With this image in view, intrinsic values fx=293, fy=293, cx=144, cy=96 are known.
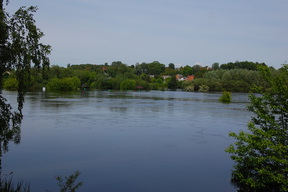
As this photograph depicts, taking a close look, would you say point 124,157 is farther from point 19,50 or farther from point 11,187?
point 19,50

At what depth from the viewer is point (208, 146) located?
50.7 ft

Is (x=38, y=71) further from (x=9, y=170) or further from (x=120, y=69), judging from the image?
(x=120, y=69)

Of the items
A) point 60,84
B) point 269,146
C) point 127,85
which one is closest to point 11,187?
point 269,146

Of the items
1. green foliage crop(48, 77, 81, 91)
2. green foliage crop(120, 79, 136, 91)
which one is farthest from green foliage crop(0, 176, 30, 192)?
green foliage crop(120, 79, 136, 91)

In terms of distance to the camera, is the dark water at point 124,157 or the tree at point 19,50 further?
the dark water at point 124,157

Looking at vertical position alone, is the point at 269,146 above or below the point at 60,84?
below

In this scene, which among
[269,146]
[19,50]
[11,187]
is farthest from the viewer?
[269,146]

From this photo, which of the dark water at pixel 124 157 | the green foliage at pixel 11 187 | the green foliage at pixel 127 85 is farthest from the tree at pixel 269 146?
the green foliage at pixel 127 85

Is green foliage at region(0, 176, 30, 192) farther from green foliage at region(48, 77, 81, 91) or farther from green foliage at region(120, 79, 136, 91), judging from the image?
green foliage at region(120, 79, 136, 91)

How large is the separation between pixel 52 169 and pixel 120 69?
103077 mm

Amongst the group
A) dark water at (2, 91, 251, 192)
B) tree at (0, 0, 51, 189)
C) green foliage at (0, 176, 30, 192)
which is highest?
tree at (0, 0, 51, 189)

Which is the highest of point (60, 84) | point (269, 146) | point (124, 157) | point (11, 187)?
point (60, 84)

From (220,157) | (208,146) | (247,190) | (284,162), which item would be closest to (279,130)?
(284,162)

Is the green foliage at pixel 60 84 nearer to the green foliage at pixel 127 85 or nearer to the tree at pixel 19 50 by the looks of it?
the green foliage at pixel 127 85
